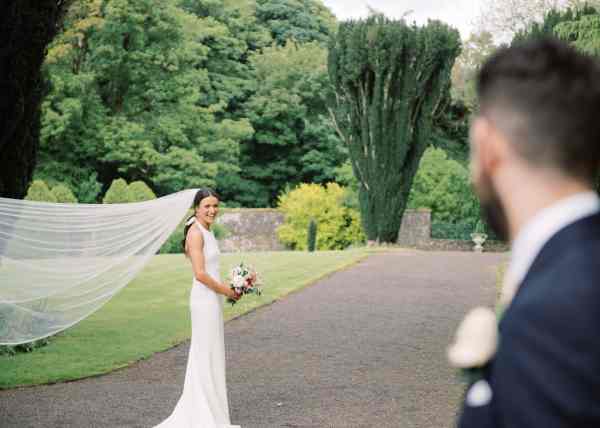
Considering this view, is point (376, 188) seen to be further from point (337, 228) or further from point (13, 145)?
point (13, 145)

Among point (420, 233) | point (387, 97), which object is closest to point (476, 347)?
point (387, 97)

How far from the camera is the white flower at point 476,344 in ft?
4.53

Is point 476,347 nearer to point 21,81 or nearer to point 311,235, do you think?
point 21,81

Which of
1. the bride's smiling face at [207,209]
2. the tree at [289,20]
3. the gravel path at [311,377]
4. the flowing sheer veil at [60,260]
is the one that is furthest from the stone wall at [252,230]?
the bride's smiling face at [207,209]

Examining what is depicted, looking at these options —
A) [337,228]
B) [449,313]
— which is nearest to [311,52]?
[337,228]

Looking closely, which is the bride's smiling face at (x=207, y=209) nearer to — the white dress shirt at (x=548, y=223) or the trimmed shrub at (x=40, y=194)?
the white dress shirt at (x=548, y=223)

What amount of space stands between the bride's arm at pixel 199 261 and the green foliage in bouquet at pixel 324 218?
79.2ft

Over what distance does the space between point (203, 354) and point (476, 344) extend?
4803 millimetres

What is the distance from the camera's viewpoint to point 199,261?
6004mm

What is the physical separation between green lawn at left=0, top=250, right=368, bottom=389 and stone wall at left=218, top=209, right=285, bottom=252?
37.7ft

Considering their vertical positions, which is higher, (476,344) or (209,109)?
(209,109)

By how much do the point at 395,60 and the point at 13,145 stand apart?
1820cm

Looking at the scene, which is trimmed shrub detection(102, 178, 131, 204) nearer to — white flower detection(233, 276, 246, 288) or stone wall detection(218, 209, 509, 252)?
stone wall detection(218, 209, 509, 252)

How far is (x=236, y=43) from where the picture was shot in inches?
1405
